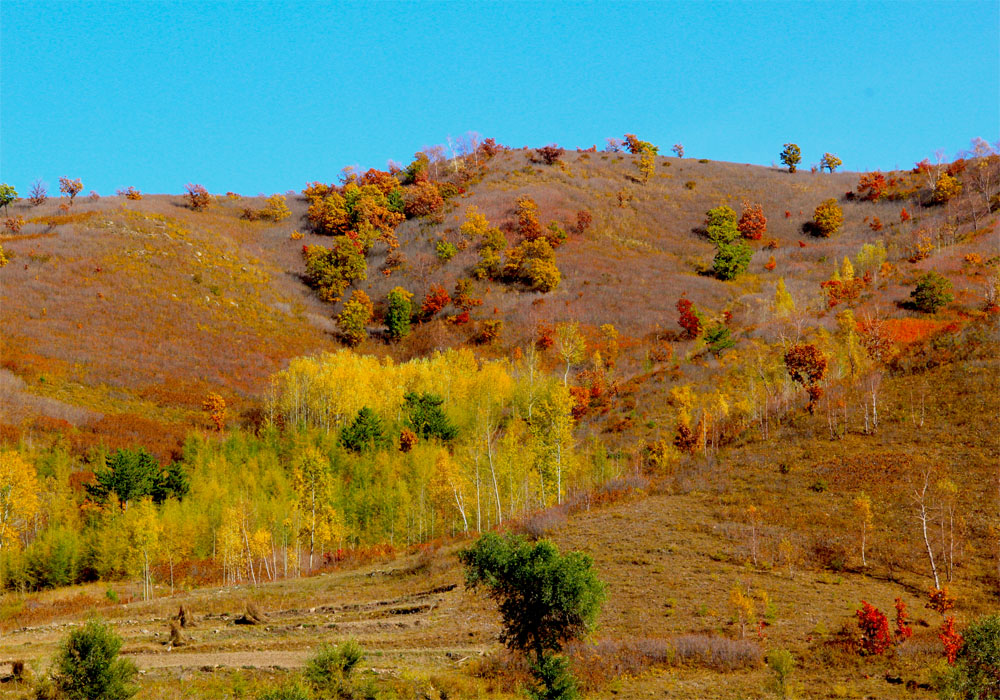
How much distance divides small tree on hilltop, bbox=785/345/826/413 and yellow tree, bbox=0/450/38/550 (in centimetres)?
6184

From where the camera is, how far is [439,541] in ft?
181

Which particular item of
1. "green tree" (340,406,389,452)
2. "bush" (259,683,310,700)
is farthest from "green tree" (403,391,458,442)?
"bush" (259,683,310,700)

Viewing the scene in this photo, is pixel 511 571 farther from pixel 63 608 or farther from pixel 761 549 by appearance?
pixel 63 608

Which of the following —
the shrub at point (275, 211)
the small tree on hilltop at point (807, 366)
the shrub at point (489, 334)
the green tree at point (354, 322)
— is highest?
the shrub at point (275, 211)

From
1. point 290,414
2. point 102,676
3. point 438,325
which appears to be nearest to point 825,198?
point 438,325

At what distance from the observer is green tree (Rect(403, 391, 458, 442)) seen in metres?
72.5

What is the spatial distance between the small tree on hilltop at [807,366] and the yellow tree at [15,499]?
203 ft

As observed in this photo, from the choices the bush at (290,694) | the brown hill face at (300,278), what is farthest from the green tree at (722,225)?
the bush at (290,694)

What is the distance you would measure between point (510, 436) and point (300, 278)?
77756 mm

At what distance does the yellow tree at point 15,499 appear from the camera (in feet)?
192

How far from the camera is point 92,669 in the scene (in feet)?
78.2

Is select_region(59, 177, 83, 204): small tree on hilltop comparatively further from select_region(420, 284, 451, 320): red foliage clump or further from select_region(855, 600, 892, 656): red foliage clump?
select_region(855, 600, 892, 656): red foliage clump

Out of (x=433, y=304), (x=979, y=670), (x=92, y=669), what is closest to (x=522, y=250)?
(x=433, y=304)

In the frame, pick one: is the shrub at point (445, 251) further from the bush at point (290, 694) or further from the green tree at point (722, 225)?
the bush at point (290, 694)
